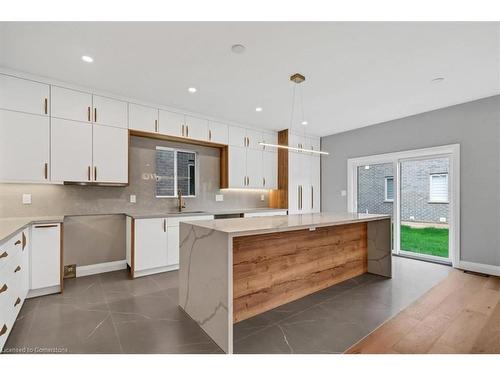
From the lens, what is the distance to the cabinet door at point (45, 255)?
2.74m

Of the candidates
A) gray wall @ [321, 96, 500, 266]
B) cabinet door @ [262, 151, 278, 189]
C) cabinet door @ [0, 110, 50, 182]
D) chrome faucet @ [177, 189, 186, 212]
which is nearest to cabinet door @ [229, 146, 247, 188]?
cabinet door @ [262, 151, 278, 189]

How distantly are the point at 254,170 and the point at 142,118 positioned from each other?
237cm

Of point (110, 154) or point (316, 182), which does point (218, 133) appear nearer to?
point (110, 154)

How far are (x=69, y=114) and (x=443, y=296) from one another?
5.14 meters

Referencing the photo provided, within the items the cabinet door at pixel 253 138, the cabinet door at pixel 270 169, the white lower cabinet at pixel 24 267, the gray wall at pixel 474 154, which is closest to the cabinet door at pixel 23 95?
the white lower cabinet at pixel 24 267

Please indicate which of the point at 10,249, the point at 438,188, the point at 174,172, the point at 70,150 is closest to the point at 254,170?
the point at 174,172

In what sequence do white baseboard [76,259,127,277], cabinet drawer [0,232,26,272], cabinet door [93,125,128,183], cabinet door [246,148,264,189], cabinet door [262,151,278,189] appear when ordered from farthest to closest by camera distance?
cabinet door [262,151,278,189] → cabinet door [246,148,264,189] → white baseboard [76,259,127,277] → cabinet door [93,125,128,183] → cabinet drawer [0,232,26,272]

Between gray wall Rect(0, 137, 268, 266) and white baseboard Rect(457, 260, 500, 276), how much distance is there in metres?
4.59

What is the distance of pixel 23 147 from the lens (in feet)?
9.58

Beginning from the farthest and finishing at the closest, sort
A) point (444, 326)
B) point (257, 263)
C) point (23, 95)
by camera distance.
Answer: point (23, 95), point (257, 263), point (444, 326)

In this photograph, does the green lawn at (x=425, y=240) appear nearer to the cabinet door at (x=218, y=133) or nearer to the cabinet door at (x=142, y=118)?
the cabinet door at (x=218, y=133)

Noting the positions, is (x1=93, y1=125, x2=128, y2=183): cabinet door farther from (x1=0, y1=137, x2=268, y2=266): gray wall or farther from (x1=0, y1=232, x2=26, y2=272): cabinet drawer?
(x1=0, y1=232, x2=26, y2=272): cabinet drawer

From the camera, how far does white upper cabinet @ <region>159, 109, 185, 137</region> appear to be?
4.00 meters
